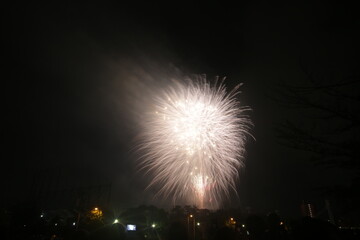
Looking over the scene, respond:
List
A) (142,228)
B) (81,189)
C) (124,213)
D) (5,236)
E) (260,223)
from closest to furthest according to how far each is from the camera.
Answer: (5,236)
(260,223)
(142,228)
(81,189)
(124,213)

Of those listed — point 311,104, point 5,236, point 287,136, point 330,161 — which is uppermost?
point 311,104

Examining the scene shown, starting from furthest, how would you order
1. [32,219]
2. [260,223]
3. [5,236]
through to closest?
[32,219], [260,223], [5,236]

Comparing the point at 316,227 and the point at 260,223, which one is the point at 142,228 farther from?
the point at 316,227

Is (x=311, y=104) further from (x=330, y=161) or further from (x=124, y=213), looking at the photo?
(x=124, y=213)

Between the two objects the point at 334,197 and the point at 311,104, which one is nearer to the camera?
the point at 311,104

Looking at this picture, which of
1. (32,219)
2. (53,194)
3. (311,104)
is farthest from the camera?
(53,194)

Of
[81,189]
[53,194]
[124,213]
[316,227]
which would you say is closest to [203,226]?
[124,213]

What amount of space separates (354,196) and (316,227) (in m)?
1.57

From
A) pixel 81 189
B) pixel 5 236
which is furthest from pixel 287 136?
pixel 81 189

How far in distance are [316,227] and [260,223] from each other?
2436cm

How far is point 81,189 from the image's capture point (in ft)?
286

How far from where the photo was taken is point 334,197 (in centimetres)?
618

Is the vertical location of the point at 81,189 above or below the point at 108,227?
above

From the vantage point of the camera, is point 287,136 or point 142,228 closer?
point 287,136
